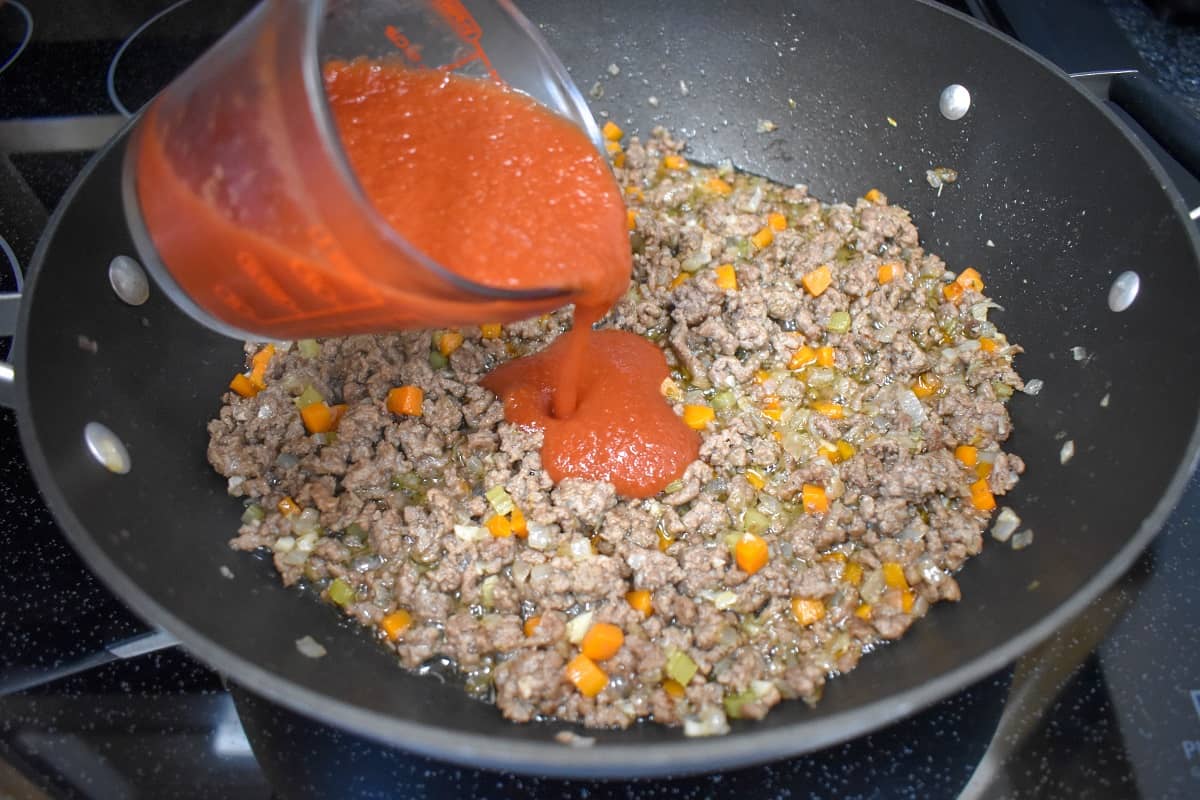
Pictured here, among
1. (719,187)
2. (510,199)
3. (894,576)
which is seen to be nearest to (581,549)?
(894,576)

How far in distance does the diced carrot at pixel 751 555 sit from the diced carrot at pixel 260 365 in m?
1.14

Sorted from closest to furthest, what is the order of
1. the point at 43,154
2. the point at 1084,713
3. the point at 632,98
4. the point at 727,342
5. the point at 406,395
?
the point at 1084,713
the point at 406,395
the point at 727,342
the point at 43,154
the point at 632,98

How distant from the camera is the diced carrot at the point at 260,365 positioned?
212cm

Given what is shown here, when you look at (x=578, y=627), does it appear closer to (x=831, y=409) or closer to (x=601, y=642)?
→ (x=601, y=642)

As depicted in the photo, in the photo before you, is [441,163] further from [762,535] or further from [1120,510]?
[1120,510]

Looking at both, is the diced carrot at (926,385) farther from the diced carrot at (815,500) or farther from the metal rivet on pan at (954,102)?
the metal rivet on pan at (954,102)

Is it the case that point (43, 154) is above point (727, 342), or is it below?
below

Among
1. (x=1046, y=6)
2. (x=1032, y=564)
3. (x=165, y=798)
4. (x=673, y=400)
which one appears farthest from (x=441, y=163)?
(x=1046, y=6)

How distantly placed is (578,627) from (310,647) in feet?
1.62

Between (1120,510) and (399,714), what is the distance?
4.14ft

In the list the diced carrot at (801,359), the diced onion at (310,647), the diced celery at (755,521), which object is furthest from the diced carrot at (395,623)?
the diced carrot at (801,359)

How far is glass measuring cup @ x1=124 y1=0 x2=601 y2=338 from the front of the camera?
4.16ft

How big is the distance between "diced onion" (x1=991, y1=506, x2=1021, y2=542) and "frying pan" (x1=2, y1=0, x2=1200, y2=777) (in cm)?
3

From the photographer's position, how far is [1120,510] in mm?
1577
